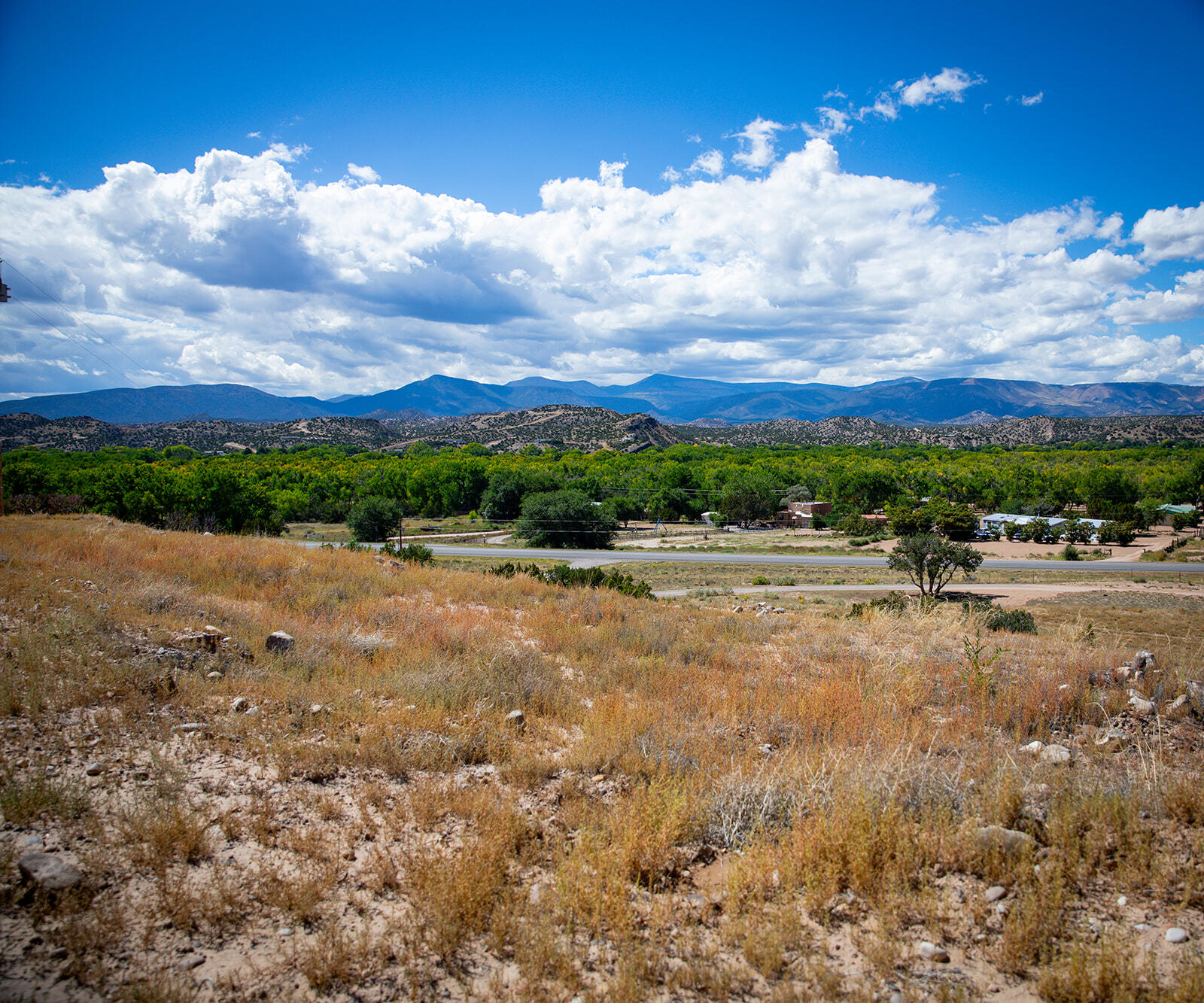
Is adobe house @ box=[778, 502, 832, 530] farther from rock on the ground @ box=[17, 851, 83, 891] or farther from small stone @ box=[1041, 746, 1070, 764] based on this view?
rock on the ground @ box=[17, 851, 83, 891]

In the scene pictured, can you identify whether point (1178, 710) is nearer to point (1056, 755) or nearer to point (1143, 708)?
point (1143, 708)

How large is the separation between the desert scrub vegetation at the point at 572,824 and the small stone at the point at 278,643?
5 cm

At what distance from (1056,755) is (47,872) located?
7.38 metres

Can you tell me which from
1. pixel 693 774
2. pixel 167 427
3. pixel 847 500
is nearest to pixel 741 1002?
pixel 693 774

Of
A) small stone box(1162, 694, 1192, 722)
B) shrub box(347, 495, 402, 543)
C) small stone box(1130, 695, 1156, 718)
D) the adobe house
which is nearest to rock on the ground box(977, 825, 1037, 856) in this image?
small stone box(1130, 695, 1156, 718)

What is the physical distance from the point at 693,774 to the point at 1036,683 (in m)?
4.96

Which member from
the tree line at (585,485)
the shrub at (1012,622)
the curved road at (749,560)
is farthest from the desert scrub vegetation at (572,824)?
the tree line at (585,485)

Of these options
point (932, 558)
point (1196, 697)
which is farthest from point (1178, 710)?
point (932, 558)

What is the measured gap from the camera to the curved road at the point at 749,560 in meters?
43.0

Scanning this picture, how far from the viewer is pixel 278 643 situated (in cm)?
749

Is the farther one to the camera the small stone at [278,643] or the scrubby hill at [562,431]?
the scrubby hill at [562,431]

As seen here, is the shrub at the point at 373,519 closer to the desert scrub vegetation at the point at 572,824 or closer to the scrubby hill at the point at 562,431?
the desert scrub vegetation at the point at 572,824

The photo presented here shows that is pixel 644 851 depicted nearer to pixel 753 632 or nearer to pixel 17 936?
pixel 17 936

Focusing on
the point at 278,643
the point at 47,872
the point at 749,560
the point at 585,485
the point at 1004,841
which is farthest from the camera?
the point at 585,485
